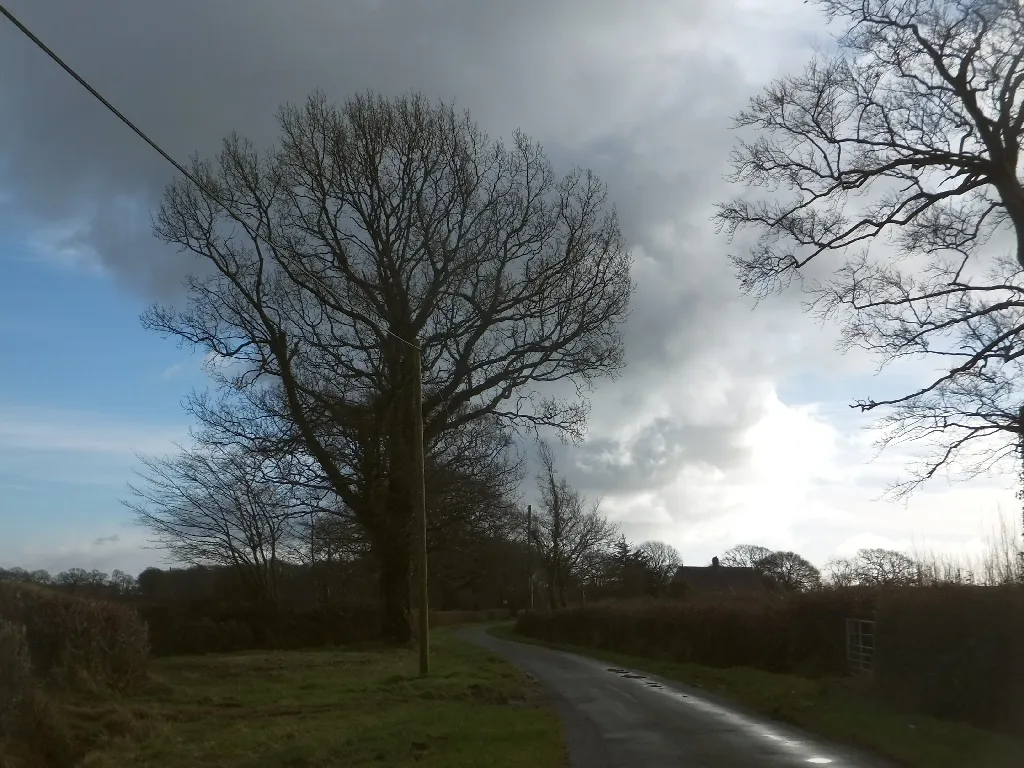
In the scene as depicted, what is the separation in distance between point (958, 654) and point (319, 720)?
10.7 m

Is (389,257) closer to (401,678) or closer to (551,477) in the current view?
(401,678)

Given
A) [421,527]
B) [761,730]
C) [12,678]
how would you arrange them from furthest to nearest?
[421,527] → [761,730] → [12,678]

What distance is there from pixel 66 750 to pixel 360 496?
1910 centimetres

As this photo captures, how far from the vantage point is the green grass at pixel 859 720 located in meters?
12.0

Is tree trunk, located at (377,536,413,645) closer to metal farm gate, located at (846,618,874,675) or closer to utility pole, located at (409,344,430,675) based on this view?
utility pole, located at (409,344,430,675)

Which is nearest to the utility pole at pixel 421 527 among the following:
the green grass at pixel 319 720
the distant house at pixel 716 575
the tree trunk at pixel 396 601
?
the green grass at pixel 319 720

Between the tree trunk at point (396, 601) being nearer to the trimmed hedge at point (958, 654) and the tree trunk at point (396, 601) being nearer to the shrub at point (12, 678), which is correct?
the trimmed hedge at point (958, 654)

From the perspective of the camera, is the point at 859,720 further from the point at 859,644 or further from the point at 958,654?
the point at 859,644

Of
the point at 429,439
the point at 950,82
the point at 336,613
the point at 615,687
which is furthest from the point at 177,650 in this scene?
the point at 950,82

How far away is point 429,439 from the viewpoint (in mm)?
32844

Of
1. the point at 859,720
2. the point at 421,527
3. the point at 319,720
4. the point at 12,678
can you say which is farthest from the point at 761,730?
the point at 12,678

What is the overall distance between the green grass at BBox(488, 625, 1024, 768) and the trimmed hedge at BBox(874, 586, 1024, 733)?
559mm

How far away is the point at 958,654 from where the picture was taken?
15727 mm

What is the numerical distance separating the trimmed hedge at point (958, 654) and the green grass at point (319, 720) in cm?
645
